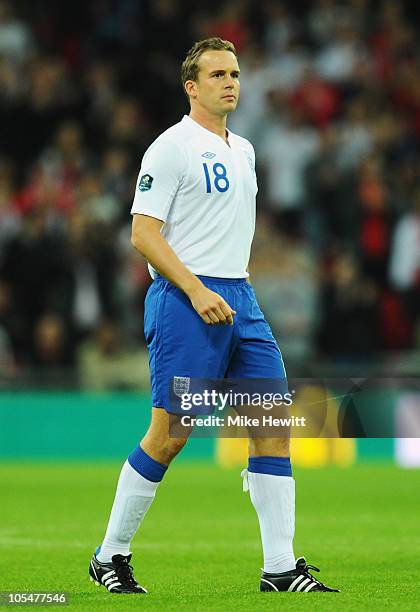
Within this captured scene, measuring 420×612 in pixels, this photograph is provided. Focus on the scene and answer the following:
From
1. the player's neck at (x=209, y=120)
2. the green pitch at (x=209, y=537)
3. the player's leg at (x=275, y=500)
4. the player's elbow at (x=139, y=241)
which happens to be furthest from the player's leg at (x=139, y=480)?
the player's neck at (x=209, y=120)

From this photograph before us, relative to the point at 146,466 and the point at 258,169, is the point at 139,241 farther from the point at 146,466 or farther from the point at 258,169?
the point at 258,169

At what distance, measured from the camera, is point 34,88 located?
1728 cm

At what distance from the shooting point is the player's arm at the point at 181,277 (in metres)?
6.07

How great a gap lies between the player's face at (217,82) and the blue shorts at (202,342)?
77 cm

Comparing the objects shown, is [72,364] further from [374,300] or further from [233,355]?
[233,355]

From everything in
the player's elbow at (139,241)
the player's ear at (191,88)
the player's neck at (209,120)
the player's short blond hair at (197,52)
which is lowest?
the player's elbow at (139,241)

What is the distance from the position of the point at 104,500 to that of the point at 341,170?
20.6 ft

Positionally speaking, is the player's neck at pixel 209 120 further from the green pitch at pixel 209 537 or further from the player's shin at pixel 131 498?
the green pitch at pixel 209 537

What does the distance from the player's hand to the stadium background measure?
7.26m

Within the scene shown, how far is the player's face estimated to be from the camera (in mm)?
6367

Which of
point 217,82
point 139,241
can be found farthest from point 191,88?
point 139,241

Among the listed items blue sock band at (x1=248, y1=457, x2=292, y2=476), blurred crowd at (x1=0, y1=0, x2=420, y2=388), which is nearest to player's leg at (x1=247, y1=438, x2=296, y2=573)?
blue sock band at (x1=248, y1=457, x2=292, y2=476)

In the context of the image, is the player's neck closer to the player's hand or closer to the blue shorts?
the blue shorts

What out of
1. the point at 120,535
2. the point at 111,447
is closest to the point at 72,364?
the point at 111,447
